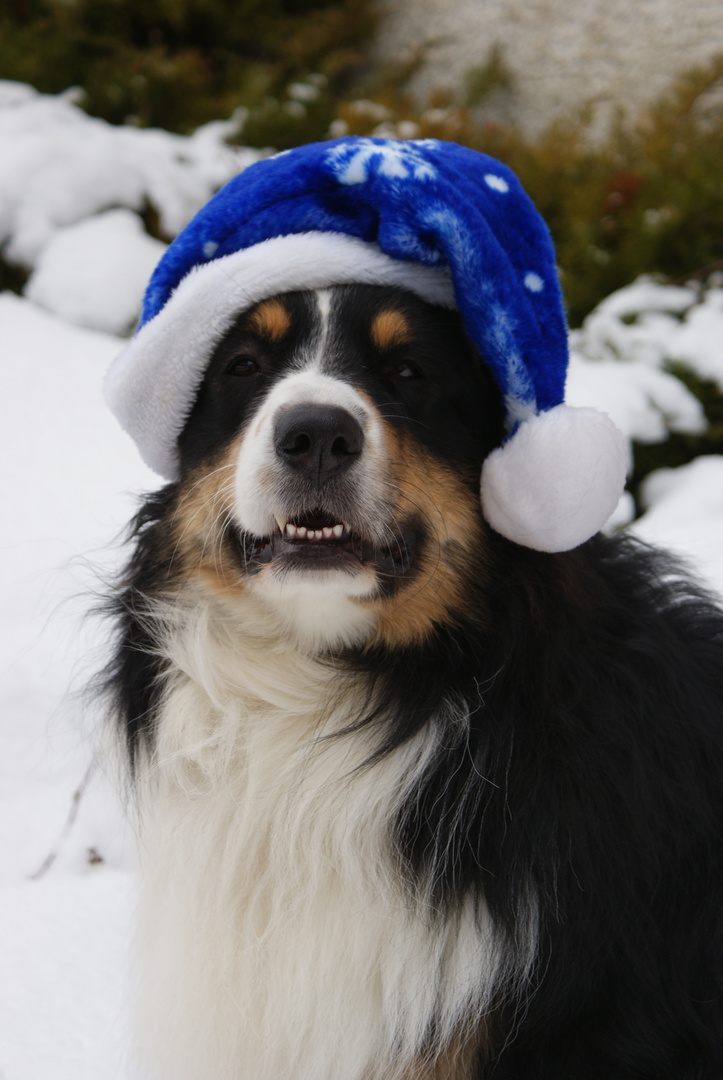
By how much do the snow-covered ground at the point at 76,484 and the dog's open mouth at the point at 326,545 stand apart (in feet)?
2.62

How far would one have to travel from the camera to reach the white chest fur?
5.63ft

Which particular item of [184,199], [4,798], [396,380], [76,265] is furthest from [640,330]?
[4,798]

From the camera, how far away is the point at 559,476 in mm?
1668

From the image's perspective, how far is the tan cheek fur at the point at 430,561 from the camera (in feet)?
5.91

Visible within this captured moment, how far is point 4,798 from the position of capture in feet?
9.39

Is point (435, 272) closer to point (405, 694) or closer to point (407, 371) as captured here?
point (407, 371)

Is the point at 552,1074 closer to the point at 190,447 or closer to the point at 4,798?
the point at 190,447

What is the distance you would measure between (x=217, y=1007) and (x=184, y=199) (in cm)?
486

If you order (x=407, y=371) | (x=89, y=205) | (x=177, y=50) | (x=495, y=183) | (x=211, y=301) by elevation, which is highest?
(x=177, y=50)

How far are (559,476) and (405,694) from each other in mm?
538

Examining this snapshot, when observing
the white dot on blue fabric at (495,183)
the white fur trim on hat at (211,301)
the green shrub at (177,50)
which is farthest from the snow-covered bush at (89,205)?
the white dot on blue fabric at (495,183)

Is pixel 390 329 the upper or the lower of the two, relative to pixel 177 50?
lower

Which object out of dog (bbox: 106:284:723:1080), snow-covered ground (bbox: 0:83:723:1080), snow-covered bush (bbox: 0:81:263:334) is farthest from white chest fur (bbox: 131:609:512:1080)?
snow-covered bush (bbox: 0:81:263:334)

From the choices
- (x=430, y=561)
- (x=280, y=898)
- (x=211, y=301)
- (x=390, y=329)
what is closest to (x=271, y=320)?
(x=211, y=301)
